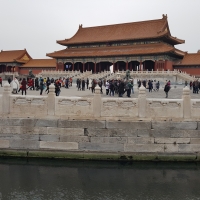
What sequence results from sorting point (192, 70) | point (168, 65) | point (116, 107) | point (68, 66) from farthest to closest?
point (68, 66), point (168, 65), point (192, 70), point (116, 107)

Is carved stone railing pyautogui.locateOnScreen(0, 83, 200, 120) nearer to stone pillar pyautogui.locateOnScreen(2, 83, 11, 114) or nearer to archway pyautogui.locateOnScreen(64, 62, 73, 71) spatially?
stone pillar pyautogui.locateOnScreen(2, 83, 11, 114)

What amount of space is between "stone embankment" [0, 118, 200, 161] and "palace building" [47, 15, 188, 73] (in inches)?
1449

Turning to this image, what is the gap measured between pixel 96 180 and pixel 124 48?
146 feet

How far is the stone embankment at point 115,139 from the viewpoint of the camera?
12164 millimetres

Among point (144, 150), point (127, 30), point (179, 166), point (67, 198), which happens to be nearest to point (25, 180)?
point (67, 198)

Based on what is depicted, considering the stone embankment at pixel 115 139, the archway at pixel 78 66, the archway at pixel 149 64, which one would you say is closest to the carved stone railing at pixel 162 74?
the archway at pixel 149 64

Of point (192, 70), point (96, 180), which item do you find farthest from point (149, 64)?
point (96, 180)

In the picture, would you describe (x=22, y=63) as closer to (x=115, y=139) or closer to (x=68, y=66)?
(x=68, y=66)

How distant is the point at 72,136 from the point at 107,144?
1487 millimetres

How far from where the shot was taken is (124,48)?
53.5 m

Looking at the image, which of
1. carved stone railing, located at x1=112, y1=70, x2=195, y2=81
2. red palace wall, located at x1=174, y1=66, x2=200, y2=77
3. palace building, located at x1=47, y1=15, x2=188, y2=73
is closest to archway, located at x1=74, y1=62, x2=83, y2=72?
palace building, located at x1=47, y1=15, x2=188, y2=73

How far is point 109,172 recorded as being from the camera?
1176cm

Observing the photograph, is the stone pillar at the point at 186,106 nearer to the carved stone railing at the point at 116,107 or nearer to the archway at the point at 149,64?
the carved stone railing at the point at 116,107

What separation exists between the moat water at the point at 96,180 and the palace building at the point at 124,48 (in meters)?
37.7
